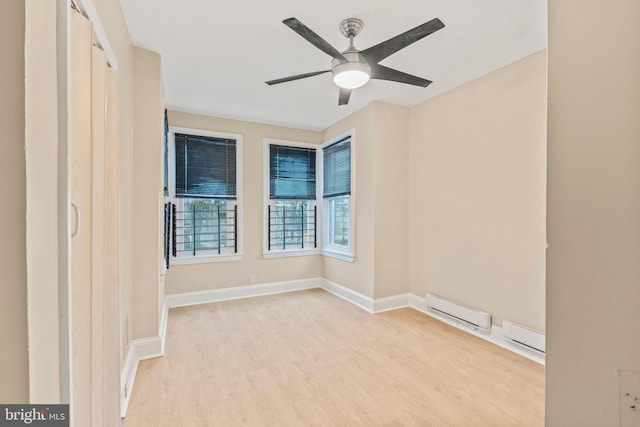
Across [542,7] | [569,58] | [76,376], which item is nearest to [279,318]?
[76,376]

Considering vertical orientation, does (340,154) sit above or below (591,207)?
above

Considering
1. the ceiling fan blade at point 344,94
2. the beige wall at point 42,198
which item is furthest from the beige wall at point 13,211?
the ceiling fan blade at point 344,94

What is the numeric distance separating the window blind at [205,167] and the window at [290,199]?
1.78 ft

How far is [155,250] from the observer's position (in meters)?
2.53

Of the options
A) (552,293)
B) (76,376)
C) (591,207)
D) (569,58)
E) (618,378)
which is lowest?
(76,376)

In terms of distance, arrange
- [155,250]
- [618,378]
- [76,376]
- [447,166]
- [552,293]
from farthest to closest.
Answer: [447,166] → [155,250] → [76,376] → [552,293] → [618,378]

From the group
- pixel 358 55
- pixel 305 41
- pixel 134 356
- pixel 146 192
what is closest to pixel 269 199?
pixel 146 192

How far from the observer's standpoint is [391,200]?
3.72m

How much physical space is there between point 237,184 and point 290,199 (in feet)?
2.78

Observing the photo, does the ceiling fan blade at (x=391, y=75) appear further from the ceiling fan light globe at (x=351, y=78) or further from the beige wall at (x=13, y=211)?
the beige wall at (x=13, y=211)

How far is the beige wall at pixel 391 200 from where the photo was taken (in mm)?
3629

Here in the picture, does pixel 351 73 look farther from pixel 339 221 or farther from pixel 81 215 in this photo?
pixel 339 221

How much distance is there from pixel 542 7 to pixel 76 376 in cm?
323

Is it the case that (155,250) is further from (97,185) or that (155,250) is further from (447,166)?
(447,166)
